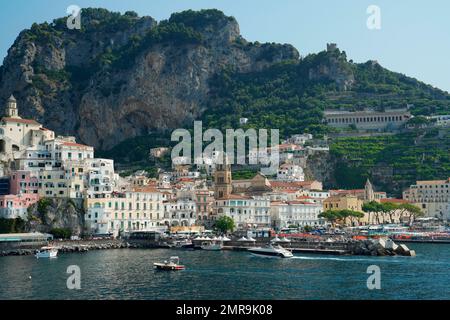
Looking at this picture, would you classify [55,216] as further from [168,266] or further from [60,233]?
[168,266]

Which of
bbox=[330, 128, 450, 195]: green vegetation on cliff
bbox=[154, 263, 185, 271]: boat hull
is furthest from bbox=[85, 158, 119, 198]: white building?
bbox=[330, 128, 450, 195]: green vegetation on cliff

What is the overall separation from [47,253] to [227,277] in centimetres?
2179

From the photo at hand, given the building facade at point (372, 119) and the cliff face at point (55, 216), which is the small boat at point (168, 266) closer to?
the cliff face at point (55, 216)

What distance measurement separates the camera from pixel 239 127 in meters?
130

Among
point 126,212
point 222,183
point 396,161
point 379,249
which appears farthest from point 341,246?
point 396,161

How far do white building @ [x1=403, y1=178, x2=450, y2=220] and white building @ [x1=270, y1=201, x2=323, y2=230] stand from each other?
17702mm

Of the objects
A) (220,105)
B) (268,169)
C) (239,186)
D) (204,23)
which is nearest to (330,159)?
(268,169)

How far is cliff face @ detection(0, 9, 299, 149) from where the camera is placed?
456 feet

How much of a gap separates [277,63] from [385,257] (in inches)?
3832

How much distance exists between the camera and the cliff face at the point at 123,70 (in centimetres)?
13888

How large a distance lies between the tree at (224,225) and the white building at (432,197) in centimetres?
3328

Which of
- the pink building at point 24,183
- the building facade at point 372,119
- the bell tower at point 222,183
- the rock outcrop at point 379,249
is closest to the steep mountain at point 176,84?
the building facade at point 372,119

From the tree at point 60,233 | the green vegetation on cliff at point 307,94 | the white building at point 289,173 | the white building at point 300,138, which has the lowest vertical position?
the tree at point 60,233

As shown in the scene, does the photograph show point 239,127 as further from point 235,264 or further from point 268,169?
point 235,264
